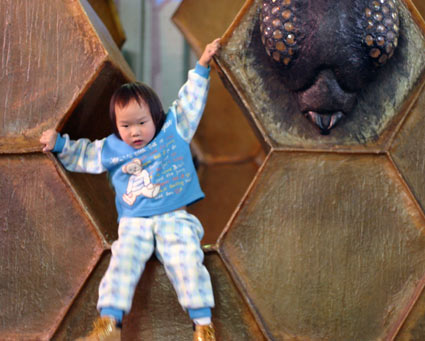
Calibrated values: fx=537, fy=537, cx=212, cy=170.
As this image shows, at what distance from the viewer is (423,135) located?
2.75 ft

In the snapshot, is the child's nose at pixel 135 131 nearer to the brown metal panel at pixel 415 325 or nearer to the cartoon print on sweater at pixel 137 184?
the cartoon print on sweater at pixel 137 184

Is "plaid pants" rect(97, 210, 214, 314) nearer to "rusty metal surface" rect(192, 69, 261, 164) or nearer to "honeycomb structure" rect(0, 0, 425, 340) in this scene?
"honeycomb structure" rect(0, 0, 425, 340)

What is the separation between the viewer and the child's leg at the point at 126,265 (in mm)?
726

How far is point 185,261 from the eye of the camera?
2.44 feet

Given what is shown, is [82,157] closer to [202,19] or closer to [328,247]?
[328,247]

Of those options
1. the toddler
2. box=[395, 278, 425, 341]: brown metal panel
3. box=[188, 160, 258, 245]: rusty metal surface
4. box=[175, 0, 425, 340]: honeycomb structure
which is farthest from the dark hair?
box=[188, 160, 258, 245]: rusty metal surface

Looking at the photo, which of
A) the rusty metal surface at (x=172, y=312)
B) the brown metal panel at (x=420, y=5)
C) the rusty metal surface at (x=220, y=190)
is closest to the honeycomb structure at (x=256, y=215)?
the rusty metal surface at (x=172, y=312)

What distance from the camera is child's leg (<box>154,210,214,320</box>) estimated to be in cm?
74

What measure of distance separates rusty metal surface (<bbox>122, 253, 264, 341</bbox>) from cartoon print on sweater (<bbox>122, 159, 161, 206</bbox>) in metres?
0.10

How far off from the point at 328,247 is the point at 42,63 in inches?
20.9

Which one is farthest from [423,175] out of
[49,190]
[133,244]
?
[49,190]

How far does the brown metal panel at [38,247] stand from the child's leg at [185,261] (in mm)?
106

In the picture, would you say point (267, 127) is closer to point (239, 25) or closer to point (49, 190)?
point (239, 25)

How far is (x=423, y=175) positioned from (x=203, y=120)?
2.47 feet
